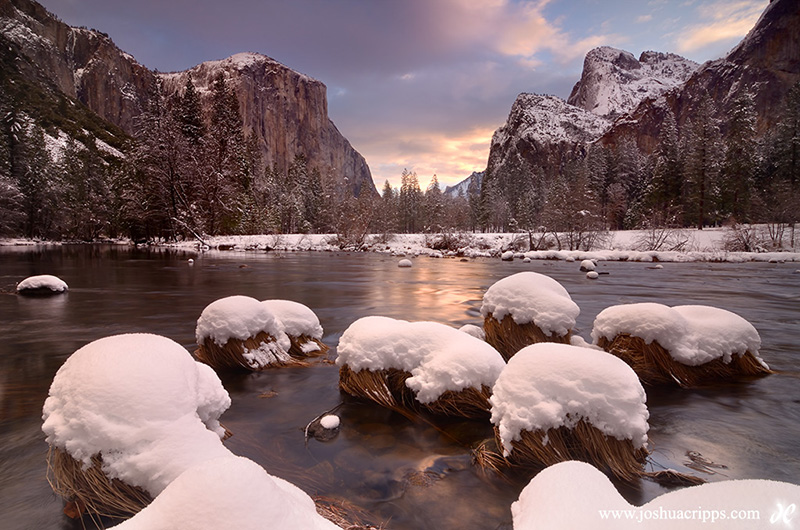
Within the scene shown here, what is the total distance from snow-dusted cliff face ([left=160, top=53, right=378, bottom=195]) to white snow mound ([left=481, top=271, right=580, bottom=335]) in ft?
507

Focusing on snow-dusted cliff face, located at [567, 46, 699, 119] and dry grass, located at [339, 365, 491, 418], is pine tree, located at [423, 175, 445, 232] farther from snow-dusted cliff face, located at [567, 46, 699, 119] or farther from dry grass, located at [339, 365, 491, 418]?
snow-dusted cliff face, located at [567, 46, 699, 119]

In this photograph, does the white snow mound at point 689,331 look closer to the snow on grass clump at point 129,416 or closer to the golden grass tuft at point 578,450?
the golden grass tuft at point 578,450

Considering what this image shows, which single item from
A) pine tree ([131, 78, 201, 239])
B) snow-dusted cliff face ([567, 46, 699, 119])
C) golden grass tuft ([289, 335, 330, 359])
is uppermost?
snow-dusted cliff face ([567, 46, 699, 119])

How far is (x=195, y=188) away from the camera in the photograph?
40.9 metres

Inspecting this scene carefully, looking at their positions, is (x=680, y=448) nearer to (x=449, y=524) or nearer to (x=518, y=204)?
(x=449, y=524)

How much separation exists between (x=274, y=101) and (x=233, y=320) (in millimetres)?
178509

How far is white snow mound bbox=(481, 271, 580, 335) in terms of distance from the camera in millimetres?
5211

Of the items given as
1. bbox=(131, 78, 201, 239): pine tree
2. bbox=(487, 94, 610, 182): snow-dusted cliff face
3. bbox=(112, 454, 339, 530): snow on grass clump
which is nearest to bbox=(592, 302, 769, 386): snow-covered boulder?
bbox=(112, 454, 339, 530): snow on grass clump

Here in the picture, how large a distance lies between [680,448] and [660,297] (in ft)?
35.5

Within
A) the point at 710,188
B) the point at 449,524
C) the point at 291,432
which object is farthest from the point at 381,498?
the point at 710,188

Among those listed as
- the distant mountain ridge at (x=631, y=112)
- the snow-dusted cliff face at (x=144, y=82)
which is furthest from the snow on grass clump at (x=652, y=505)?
the snow-dusted cliff face at (x=144, y=82)

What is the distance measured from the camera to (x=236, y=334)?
16.7ft

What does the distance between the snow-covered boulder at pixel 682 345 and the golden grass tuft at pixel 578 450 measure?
234 centimetres

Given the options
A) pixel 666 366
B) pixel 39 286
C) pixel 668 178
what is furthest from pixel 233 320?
pixel 668 178
